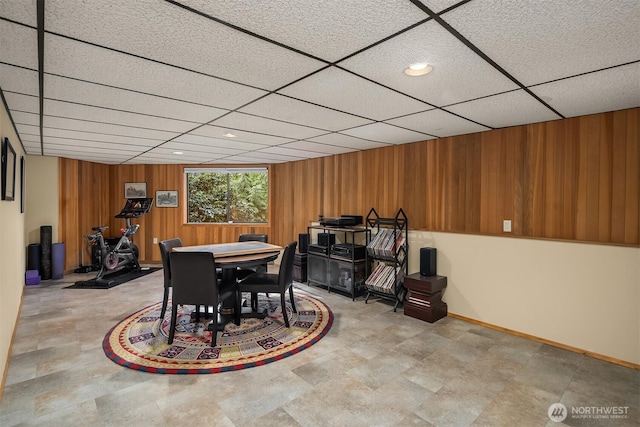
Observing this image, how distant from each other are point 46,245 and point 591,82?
7.38m

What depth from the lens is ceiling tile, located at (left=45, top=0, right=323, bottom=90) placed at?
1.32 meters

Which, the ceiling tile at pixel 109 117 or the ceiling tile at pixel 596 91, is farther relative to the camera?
the ceiling tile at pixel 109 117

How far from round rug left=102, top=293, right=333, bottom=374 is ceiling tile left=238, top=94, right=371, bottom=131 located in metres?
2.17

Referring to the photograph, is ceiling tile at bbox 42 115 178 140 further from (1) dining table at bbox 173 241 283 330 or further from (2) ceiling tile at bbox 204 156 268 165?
(2) ceiling tile at bbox 204 156 268 165

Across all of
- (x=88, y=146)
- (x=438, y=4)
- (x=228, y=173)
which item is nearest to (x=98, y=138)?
(x=88, y=146)

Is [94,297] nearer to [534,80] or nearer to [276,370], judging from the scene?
[276,370]

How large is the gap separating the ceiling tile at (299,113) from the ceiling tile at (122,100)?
391 mm

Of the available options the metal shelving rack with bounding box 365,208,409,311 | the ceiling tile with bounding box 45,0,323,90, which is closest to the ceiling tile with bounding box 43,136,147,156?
the ceiling tile with bounding box 45,0,323,90

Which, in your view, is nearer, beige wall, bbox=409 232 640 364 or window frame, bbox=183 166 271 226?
beige wall, bbox=409 232 640 364

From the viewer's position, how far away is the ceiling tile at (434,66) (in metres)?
1.58

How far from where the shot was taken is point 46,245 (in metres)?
5.38

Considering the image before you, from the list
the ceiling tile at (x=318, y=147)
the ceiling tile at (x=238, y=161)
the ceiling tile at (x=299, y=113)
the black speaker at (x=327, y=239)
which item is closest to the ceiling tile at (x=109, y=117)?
the ceiling tile at (x=299, y=113)

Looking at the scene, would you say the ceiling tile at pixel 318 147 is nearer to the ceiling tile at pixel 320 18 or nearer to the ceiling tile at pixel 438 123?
the ceiling tile at pixel 438 123

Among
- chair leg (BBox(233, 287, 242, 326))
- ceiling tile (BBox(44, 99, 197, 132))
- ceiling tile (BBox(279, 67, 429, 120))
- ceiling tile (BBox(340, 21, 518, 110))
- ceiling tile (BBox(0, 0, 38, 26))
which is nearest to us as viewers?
ceiling tile (BBox(0, 0, 38, 26))
